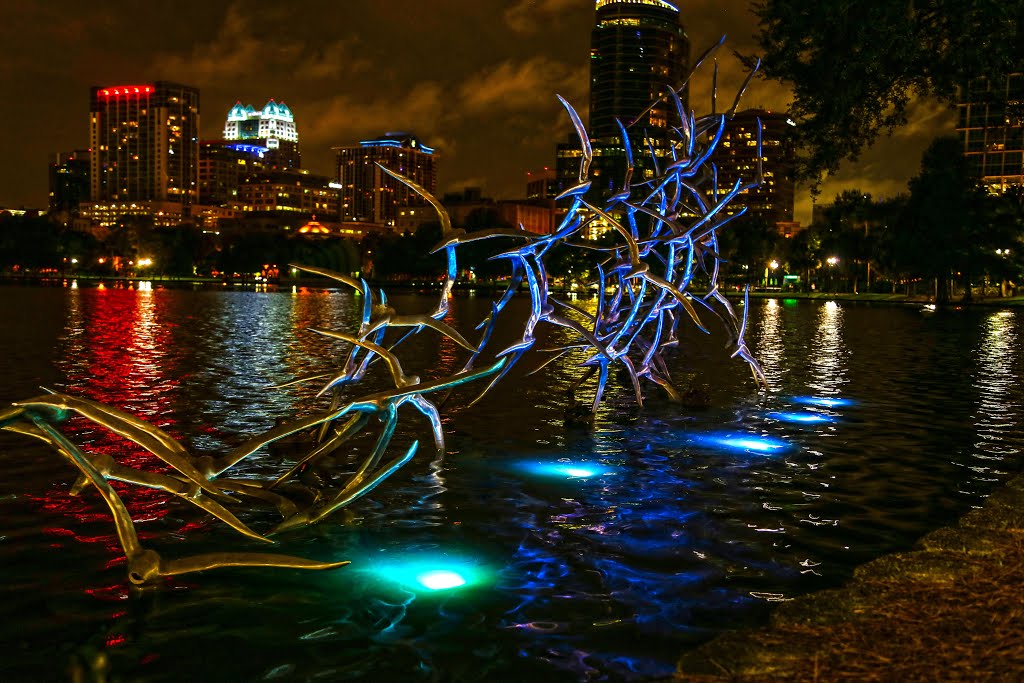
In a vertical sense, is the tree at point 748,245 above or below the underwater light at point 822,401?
above

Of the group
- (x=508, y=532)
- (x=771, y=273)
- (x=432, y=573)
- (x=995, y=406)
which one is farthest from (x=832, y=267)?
(x=432, y=573)

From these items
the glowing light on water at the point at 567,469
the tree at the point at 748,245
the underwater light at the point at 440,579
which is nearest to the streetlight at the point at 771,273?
the tree at the point at 748,245

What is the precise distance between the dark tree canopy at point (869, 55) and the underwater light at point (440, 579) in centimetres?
795

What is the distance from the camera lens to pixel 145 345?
24.5m

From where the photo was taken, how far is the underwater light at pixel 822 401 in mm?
15690

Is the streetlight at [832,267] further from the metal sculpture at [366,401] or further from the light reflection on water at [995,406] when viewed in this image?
the metal sculpture at [366,401]

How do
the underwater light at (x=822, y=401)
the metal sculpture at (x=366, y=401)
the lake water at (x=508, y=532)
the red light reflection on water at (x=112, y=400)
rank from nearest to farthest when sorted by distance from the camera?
the lake water at (x=508, y=532) → the metal sculpture at (x=366, y=401) → the red light reflection on water at (x=112, y=400) → the underwater light at (x=822, y=401)

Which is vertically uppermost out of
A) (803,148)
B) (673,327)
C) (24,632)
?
(803,148)

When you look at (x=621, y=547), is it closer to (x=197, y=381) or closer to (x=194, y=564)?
(x=194, y=564)

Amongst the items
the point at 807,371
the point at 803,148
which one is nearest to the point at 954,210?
the point at 807,371

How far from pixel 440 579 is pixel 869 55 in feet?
27.8

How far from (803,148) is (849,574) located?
958 centimetres

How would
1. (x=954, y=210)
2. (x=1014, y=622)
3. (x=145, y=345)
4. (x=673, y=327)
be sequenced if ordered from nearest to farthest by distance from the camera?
(x=1014, y=622), (x=673, y=327), (x=145, y=345), (x=954, y=210)

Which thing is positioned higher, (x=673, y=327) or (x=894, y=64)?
(x=894, y=64)
